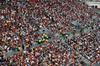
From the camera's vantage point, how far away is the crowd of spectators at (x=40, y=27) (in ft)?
44.5

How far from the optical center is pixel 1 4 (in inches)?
688

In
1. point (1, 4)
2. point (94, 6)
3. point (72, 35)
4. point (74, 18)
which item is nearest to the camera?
point (1, 4)

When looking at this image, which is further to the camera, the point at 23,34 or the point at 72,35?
the point at 72,35

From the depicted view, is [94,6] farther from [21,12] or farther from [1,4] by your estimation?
[1,4]

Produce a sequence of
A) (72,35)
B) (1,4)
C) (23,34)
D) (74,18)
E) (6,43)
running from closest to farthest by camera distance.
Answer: (6,43), (23,34), (1,4), (72,35), (74,18)

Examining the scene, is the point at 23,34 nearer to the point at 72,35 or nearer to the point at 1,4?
the point at 1,4

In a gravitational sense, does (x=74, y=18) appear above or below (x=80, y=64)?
above

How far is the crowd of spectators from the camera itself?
44.5ft

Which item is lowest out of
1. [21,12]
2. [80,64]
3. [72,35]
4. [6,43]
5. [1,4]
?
[80,64]

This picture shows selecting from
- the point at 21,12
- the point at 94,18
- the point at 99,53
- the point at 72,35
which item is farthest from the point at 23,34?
the point at 94,18

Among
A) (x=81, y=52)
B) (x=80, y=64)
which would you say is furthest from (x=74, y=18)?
(x=80, y=64)

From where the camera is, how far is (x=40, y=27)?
17.8 meters

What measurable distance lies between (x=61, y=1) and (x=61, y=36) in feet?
33.6

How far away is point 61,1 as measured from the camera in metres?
25.6
